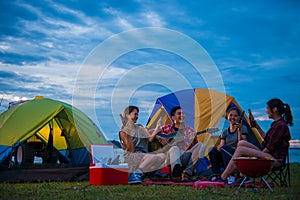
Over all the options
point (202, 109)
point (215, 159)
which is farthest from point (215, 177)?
point (202, 109)

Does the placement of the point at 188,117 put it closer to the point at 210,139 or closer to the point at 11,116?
the point at 210,139

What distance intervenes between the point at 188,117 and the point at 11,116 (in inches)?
127

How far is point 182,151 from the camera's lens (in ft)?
19.9

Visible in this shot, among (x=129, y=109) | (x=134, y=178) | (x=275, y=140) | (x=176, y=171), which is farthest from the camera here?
(x=129, y=109)

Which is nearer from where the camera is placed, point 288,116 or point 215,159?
point 288,116

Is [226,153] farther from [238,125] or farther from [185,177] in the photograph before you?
[185,177]

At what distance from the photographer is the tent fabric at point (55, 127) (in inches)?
260

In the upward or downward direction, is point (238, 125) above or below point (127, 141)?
above

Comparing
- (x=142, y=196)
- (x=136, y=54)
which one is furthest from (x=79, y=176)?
(x=142, y=196)

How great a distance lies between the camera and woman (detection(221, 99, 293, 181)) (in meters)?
4.89

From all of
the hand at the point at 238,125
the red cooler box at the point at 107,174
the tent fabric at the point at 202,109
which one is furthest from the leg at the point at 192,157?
the tent fabric at the point at 202,109

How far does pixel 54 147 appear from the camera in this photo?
27.3 ft

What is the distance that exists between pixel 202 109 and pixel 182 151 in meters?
1.86

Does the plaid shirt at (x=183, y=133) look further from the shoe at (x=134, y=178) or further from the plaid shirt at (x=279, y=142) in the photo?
the plaid shirt at (x=279, y=142)
